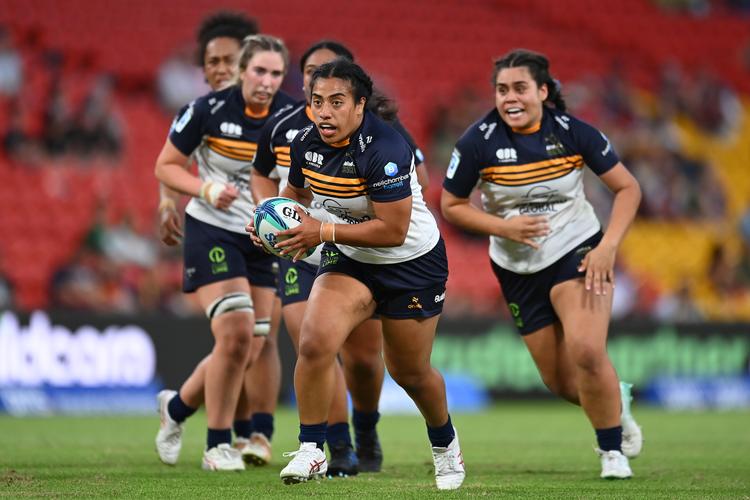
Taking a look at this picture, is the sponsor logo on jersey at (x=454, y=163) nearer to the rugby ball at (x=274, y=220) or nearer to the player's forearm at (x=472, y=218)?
the player's forearm at (x=472, y=218)

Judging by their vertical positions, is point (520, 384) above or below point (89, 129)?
below

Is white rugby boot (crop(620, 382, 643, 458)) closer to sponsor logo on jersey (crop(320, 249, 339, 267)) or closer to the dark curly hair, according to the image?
sponsor logo on jersey (crop(320, 249, 339, 267))

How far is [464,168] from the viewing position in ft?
22.5

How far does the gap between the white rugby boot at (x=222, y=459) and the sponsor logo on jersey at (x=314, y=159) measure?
203 cm

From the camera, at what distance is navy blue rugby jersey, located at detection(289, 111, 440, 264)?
567 cm

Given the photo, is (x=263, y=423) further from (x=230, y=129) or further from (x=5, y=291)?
(x=5, y=291)

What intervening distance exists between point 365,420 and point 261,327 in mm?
979

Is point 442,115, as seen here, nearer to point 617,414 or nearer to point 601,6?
point 601,6

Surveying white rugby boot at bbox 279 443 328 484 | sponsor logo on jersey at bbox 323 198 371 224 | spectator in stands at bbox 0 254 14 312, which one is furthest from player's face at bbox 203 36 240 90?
spectator in stands at bbox 0 254 14 312

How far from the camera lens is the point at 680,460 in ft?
26.2

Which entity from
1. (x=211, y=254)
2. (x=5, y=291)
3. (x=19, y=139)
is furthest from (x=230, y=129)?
(x=19, y=139)

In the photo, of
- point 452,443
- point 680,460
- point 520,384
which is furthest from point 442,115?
point 452,443

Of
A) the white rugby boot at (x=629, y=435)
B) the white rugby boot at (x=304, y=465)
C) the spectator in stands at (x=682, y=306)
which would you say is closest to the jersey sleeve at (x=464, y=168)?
the white rugby boot at (x=629, y=435)

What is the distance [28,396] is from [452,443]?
7617 mm
